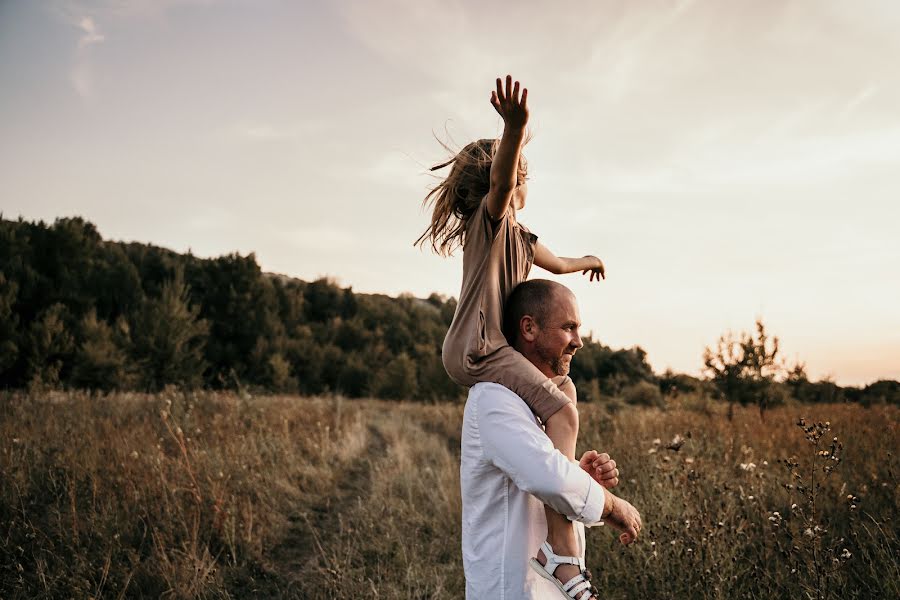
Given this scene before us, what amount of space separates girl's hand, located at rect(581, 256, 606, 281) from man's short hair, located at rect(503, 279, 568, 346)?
965mm

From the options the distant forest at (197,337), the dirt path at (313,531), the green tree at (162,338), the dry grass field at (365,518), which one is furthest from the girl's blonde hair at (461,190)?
the green tree at (162,338)

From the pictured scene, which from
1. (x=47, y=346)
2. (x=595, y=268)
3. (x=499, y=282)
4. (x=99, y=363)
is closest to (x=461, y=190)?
(x=499, y=282)

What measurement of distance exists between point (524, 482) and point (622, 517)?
1.33 ft

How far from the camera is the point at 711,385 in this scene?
1541cm

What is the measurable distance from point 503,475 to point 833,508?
4146mm

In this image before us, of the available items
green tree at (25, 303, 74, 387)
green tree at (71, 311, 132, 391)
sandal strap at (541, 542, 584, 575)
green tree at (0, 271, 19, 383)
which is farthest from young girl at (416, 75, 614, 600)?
green tree at (0, 271, 19, 383)

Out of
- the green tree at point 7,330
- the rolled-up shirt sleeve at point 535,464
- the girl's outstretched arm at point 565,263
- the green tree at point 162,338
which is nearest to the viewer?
the rolled-up shirt sleeve at point 535,464

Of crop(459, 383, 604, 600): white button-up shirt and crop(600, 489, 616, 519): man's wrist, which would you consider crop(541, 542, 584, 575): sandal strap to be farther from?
crop(600, 489, 616, 519): man's wrist

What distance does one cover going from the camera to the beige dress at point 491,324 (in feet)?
5.93

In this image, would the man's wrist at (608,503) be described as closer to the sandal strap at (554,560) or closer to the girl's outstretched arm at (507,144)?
the sandal strap at (554,560)

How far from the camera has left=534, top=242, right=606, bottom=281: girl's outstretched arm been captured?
2.46 meters

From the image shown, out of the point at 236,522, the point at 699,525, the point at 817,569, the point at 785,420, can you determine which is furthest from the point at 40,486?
the point at 785,420

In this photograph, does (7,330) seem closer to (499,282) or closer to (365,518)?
(365,518)

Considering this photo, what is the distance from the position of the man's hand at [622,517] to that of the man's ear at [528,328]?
1.76 ft
